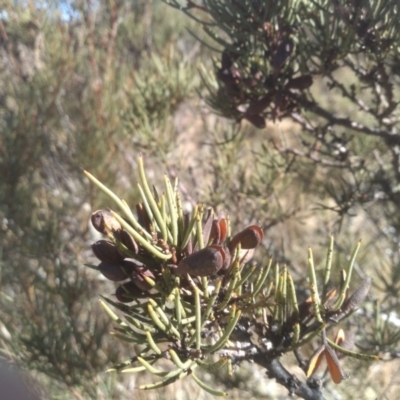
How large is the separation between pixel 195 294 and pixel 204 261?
21 millimetres

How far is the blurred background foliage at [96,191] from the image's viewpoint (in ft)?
2.64

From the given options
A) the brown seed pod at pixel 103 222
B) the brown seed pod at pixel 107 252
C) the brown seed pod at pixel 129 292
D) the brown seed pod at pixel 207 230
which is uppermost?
the brown seed pod at pixel 207 230

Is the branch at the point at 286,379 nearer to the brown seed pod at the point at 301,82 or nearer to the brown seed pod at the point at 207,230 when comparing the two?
the brown seed pod at the point at 207,230

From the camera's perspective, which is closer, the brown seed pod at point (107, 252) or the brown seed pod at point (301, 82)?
the brown seed pod at point (107, 252)

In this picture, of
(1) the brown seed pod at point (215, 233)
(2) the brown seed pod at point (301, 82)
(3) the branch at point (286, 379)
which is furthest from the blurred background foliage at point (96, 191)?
(1) the brown seed pod at point (215, 233)

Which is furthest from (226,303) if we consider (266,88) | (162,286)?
(266,88)

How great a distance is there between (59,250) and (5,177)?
0.64 feet

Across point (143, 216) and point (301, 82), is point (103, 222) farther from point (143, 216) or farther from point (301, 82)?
point (301, 82)

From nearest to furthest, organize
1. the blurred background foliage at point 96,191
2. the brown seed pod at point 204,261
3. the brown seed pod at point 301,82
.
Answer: the brown seed pod at point 204,261 < the brown seed pod at point 301,82 < the blurred background foliage at point 96,191

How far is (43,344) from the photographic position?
73 cm

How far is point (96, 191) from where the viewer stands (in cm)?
→ 121

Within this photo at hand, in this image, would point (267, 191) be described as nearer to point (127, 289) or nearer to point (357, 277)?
point (357, 277)

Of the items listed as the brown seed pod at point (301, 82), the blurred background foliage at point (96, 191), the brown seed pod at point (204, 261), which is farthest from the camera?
the blurred background foliage at point (96, 191)

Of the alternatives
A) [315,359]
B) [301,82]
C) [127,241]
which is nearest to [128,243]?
[127,241]
